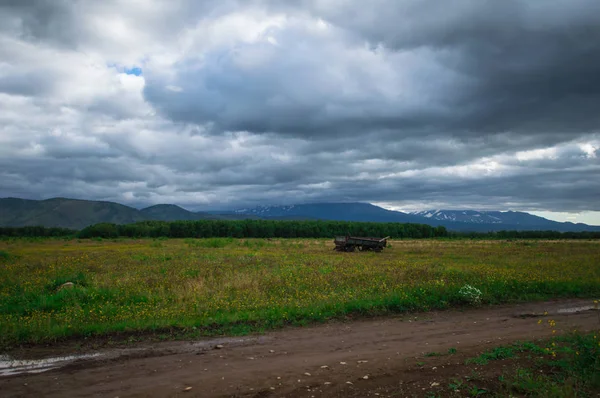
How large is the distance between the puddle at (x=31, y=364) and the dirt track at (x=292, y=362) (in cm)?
36

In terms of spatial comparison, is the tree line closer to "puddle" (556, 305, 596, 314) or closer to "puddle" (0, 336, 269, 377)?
"puddle" (556, 305, 596, 314)

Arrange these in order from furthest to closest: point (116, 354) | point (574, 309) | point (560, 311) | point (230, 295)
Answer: point (230, 295)
point (574, 309)
point (560, 311)
point (116, 354)

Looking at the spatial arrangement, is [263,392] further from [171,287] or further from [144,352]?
[171,287]

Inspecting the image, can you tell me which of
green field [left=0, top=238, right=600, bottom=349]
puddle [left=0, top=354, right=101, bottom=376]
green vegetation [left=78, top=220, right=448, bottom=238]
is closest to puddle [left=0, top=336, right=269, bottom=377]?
puddle [left=0, top=354, right=101, bottom=376]

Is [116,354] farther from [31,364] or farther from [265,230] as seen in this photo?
[265,230]

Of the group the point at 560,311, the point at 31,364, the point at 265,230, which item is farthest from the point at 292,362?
the point at 265,230

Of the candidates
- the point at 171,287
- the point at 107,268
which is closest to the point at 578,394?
the point at 171,287

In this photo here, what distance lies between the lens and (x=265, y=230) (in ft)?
412

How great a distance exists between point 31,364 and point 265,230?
116 meters

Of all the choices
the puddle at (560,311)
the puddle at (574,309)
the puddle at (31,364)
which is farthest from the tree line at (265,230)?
the puddle at (31,364)

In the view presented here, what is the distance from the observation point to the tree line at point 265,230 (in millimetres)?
112312

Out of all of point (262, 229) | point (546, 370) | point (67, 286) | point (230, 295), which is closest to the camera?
point (546, 370)

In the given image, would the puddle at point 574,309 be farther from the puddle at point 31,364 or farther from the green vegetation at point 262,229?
the green vegetation at point 262,229

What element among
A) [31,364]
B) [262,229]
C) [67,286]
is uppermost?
[262,229]
